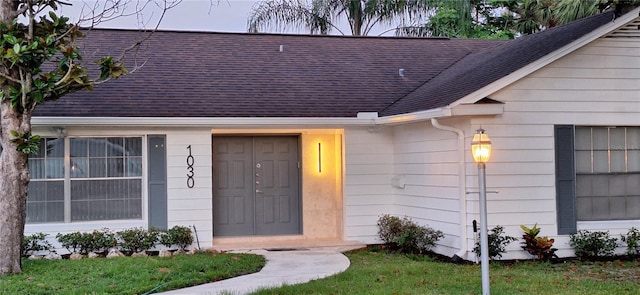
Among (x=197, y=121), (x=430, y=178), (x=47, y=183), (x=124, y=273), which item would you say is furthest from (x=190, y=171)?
(x=430, y=178)

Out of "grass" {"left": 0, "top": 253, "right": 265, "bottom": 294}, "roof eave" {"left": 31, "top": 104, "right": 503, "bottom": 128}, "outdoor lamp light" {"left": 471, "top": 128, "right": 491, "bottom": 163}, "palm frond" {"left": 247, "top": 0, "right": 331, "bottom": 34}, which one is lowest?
"grass" {"left": 0, "top": 253, "right": 265, "bottom": 294}

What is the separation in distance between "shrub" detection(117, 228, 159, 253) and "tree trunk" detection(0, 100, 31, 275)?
2.34 meters

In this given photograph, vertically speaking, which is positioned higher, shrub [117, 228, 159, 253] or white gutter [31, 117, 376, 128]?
white gutter [31, 117, 376, 128]

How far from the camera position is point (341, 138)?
41.7ft

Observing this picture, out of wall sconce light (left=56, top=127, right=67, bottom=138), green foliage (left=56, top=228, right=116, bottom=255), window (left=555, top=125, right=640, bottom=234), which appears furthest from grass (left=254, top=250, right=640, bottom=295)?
wall sconce light (left=56, top=127, right=67, bottom=138)

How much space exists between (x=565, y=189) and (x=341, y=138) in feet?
13.3

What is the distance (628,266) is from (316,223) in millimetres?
5527

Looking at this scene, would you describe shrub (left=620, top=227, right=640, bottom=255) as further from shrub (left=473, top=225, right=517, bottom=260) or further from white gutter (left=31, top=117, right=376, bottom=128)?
white gutter (left=31, top=117, right=376, bottom=128)

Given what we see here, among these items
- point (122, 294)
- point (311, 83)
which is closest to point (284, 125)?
point (311, 83)

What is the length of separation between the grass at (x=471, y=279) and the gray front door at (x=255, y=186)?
122 inches

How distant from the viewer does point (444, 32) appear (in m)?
25.7

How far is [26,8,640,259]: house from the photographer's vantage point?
33.3ft

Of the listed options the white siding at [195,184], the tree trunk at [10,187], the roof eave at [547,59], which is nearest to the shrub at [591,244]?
the roof eave at [547,59]

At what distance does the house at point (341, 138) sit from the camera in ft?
33.3
